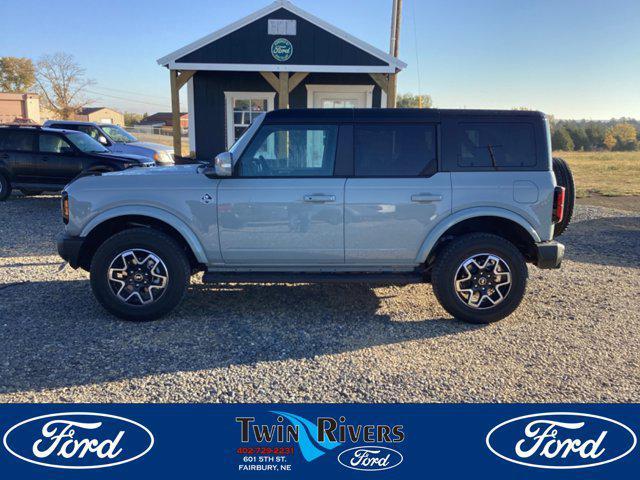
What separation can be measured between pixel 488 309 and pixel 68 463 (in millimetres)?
3500

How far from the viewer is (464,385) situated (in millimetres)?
3471

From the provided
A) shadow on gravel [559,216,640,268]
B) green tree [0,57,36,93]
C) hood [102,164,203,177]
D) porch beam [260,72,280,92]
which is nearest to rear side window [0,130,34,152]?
porch beam [260,72,280,92]

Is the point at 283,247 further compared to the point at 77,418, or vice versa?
the point at 283,247

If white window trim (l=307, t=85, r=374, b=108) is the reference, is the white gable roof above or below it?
above

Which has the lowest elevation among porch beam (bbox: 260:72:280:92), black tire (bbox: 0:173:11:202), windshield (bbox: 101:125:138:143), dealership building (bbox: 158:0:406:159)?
black tire (bbox: 0:173:11:202)

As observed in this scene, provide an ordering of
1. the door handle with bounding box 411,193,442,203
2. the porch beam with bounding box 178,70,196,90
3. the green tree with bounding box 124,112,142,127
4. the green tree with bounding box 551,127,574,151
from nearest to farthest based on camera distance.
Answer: the door handle with bounding box 411,193,442,203
the porch beam with bounding box 178,70,196,90
the green tree with bounding box 551,127,574,151
the green tree with bounding box 124,112,142,127

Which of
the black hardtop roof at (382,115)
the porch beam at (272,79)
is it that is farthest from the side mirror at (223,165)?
the porch beam at (272,79)

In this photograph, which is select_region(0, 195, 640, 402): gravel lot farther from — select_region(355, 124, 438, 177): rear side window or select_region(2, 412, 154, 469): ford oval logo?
select_region(355, 124, 438, 177): rear side window

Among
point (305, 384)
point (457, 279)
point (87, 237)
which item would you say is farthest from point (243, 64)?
point (305, 384)

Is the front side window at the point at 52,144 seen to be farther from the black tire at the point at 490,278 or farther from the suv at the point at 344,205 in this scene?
the black tire at the point at 490,278

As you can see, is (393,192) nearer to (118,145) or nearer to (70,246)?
(70,246)

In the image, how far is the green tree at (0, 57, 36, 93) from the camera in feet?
214

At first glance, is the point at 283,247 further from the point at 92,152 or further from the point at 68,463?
the point at 92,152

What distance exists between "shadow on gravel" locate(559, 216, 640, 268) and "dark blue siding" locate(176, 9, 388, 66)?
5.72 m
